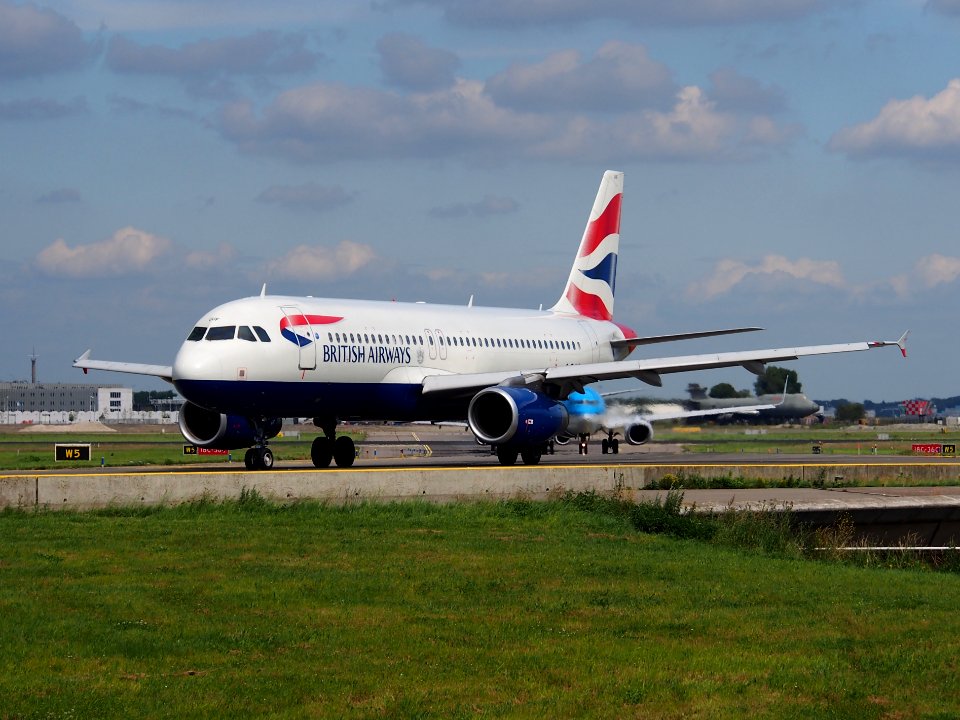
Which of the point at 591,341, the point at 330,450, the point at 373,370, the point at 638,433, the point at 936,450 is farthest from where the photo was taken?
the point at 638,433

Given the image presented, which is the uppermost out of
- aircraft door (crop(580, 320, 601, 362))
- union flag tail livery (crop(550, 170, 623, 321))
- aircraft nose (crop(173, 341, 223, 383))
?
union flag tail livery (crop(550, 170, 623, 321))

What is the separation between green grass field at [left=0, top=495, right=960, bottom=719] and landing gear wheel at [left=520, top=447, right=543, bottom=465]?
47.1 feet

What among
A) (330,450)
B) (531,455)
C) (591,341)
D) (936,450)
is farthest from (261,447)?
(936,450)

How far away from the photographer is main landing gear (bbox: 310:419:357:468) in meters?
33.4

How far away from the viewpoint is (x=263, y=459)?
30359 mm

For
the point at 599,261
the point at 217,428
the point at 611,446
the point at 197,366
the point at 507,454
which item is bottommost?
the point at 611,446

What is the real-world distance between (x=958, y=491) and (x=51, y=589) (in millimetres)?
19297

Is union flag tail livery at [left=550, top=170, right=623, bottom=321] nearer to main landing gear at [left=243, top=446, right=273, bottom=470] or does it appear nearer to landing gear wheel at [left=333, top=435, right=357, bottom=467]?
landing gear wheel at [left=333, top=435, right=357, bottom=467]

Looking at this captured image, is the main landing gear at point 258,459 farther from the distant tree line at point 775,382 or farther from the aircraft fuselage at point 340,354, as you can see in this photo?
the distant tree line at point 775,382

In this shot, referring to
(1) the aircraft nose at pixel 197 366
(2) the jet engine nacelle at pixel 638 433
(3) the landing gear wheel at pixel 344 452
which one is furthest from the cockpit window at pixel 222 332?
(2) the jet engine nacelle at pixel 638 433

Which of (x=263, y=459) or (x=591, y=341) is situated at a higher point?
(x=591, y=341)

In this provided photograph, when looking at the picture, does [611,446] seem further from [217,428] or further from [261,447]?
[261,447]

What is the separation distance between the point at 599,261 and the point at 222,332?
17.8 m

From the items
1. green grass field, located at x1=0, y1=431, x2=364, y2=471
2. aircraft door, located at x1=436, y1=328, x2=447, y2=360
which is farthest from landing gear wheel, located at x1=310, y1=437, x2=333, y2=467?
green grass field, located at x1=0, y1=431, x2=364, y2=471
